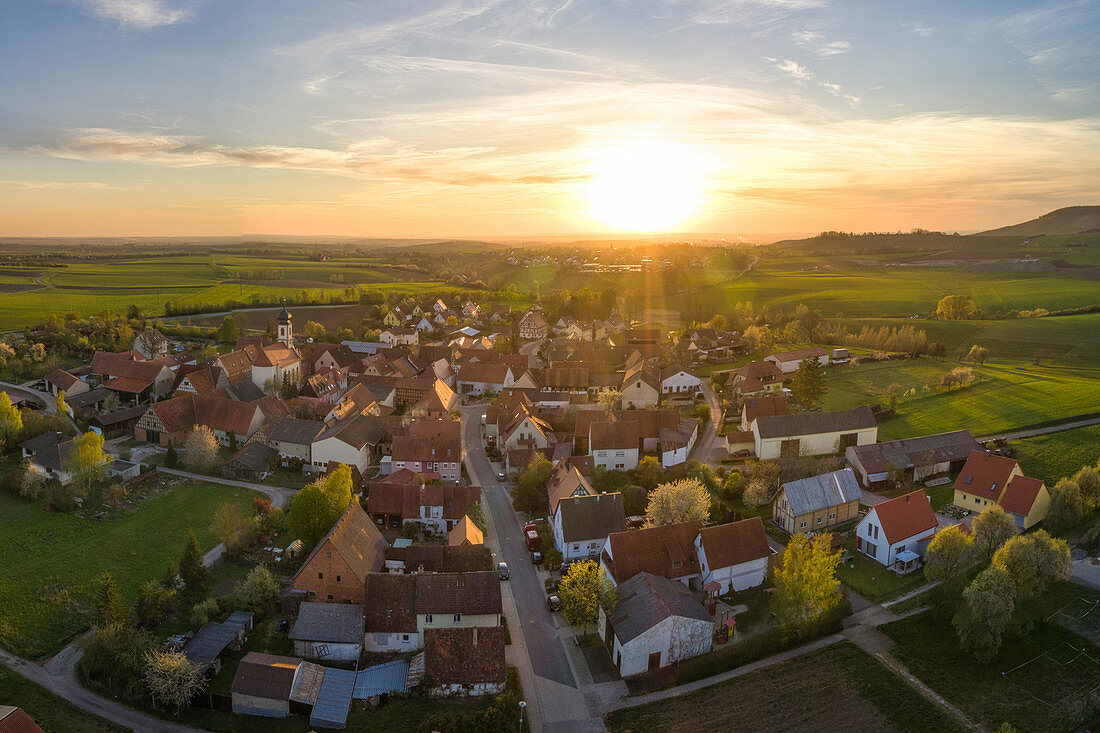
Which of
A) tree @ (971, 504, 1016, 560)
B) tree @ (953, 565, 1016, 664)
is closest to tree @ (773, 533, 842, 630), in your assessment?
tree @ (953, 565, 1016, 664)

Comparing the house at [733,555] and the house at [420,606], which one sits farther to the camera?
the house at [733,555]

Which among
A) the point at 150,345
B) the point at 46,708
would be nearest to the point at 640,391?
the point at 46,708

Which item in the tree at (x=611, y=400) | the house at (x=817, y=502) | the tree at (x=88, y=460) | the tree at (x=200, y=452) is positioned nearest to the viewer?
the house at (x=817, y=502)

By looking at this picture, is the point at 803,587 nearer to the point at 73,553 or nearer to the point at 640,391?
the point at 640,391

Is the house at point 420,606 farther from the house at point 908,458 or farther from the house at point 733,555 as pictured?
the house at point 908,458

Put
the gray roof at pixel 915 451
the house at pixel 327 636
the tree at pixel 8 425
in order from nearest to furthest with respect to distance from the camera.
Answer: the house at pixel 327 636 → the gray roof at pixel 915 451 → the tree at pixel 8 425

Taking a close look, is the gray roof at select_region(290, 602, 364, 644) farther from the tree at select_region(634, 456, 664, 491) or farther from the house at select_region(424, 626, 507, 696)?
the tree at select_region(634, 456, 664, 491)

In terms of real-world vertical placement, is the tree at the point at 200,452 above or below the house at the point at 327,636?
above

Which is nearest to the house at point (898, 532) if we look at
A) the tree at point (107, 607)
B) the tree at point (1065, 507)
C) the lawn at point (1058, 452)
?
the tree at point (1065, 507)

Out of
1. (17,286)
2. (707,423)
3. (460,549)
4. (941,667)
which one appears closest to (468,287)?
(17,286)
